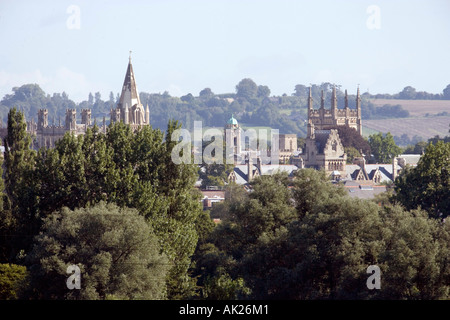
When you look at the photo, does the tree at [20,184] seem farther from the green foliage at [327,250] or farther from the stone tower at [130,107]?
the stone tower at [130,107]

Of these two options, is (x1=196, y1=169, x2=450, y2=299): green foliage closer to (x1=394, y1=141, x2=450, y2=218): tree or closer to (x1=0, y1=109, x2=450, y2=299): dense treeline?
(x1=0, y1=109, x2=450, y2=299): dense treeline

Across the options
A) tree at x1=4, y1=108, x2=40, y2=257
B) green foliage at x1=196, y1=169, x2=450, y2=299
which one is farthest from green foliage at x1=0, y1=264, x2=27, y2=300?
green foliage at x1=196, y1=169, x2=450, y2=299

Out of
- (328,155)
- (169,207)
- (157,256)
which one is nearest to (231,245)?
(169,207)

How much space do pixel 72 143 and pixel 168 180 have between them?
18.0 ft

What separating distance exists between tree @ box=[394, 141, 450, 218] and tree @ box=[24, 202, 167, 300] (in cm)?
2527

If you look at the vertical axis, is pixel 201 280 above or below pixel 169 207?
below

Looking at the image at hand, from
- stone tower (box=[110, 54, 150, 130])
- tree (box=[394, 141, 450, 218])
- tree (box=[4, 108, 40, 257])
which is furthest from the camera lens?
stone tower (box=[110, 54, 150, 130])

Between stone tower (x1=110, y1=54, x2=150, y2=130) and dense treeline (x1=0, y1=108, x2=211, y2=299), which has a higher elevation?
stone tower (x1=110, y1=54, x2=150, y2=130)

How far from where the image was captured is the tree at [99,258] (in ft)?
152

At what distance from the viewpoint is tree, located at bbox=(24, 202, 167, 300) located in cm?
4619

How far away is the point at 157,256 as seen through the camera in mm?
48938

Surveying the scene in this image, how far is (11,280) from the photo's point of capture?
163 feet
